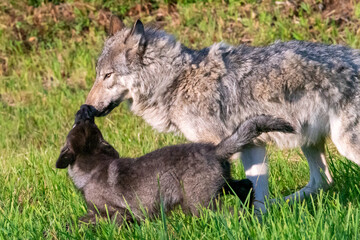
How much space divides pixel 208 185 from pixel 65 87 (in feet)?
20.0

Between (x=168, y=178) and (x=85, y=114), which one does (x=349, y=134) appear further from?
(x=85, y=114)

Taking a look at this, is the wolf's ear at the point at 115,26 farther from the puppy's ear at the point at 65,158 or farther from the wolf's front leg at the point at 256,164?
the wolf's front leg at the point at 256,164

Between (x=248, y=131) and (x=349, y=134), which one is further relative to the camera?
(x=349, y=134)

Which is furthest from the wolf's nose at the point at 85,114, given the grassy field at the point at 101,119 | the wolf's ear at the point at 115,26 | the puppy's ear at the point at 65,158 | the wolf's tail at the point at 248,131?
the wolf's tail at the point at 248,131

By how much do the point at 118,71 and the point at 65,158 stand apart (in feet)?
3.64

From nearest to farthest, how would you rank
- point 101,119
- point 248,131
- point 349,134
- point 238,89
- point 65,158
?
point 248,131, point 65,158, point 349,134, point 238,89, point 101,119

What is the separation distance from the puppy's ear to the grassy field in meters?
0.36

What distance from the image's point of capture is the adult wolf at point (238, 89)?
5.59 meters

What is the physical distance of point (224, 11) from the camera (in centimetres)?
1134

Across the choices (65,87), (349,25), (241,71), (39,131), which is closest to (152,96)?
(241,71)

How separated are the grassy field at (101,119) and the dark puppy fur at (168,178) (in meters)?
0.14

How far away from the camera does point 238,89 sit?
5.69 meters

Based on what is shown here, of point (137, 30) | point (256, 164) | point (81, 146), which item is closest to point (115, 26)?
point (137, 30)

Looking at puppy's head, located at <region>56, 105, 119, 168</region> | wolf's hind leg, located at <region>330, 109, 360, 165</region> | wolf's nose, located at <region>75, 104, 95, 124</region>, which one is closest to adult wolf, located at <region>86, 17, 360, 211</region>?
wolf's hind leg, located at <region>330, 109, 360, 165</region>
